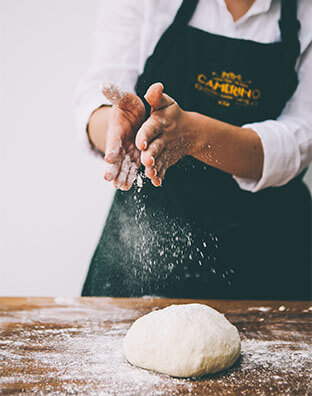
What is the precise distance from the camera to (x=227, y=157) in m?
1.22

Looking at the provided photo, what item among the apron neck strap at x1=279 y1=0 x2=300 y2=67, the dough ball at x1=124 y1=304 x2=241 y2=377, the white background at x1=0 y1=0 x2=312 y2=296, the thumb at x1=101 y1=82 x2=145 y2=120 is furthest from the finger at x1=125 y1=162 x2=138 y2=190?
the white background at x1=0 y1=0 x2=312 y2=296

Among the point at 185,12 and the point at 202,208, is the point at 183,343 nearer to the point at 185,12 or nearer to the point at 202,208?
the point at 202,208

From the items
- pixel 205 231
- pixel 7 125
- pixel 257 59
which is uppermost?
pixel 257 59

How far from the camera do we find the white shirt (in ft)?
4.34

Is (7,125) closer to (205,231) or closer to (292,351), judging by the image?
(205,231)

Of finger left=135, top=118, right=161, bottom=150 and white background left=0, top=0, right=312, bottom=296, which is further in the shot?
white background left=0, top=0, right=312, bottom=296

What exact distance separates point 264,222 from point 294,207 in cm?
14

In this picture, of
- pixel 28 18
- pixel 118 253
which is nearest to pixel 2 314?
pixel 118 253

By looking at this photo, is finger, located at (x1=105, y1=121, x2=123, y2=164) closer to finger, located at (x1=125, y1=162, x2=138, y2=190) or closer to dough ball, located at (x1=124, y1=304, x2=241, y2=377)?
finger, located at (x1=125, y1=162, x2=138, y2=190)

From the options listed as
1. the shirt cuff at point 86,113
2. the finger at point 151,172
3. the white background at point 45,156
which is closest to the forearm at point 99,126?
the shirt cuff at point 86,113

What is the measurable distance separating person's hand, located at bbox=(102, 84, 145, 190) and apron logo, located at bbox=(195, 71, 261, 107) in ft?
1.37

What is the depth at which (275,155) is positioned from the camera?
1.29 meters

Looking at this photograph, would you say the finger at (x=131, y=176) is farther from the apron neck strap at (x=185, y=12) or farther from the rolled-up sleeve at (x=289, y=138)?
the apron neck strap at (x=185, y=12)

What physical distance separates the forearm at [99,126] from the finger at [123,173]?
1.04 feet
